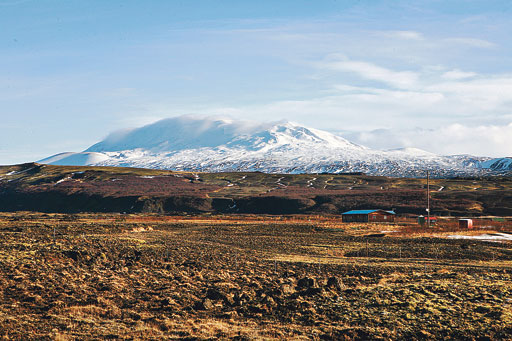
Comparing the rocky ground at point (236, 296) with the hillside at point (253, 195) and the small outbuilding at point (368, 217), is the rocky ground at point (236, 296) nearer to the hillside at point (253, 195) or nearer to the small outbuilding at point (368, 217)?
the small outbuilding at point (368, 217)

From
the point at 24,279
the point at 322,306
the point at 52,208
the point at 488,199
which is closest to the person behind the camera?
the point at 322,306

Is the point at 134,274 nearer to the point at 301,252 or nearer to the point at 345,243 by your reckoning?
the point at 301,252

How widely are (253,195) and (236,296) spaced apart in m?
132

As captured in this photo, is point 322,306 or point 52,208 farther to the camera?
point 52,208

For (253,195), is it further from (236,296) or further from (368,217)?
(236,296)

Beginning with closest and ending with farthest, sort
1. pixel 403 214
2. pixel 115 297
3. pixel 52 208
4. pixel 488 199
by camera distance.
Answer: pixel 115 297 < pixel 403 214 < pixel 488 199 < pixel 52 208

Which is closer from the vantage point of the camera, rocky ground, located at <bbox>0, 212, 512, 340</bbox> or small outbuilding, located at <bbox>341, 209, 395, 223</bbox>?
rocky ground, located at <bbox>0, 212, 512, 340</bbox>

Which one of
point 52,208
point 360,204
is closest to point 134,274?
point 360,204

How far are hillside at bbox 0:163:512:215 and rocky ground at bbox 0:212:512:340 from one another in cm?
8661

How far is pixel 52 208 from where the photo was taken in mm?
152250

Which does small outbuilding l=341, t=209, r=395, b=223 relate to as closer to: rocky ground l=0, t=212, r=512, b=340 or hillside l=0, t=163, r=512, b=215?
hillside l=0, t=163, r=512, b=215

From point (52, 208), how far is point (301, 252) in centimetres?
12478

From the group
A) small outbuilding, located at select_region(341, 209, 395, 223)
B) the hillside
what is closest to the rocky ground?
small outbuilding, located at select_region(341, 209, 395, 223)

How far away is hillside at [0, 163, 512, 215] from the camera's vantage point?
128 m
